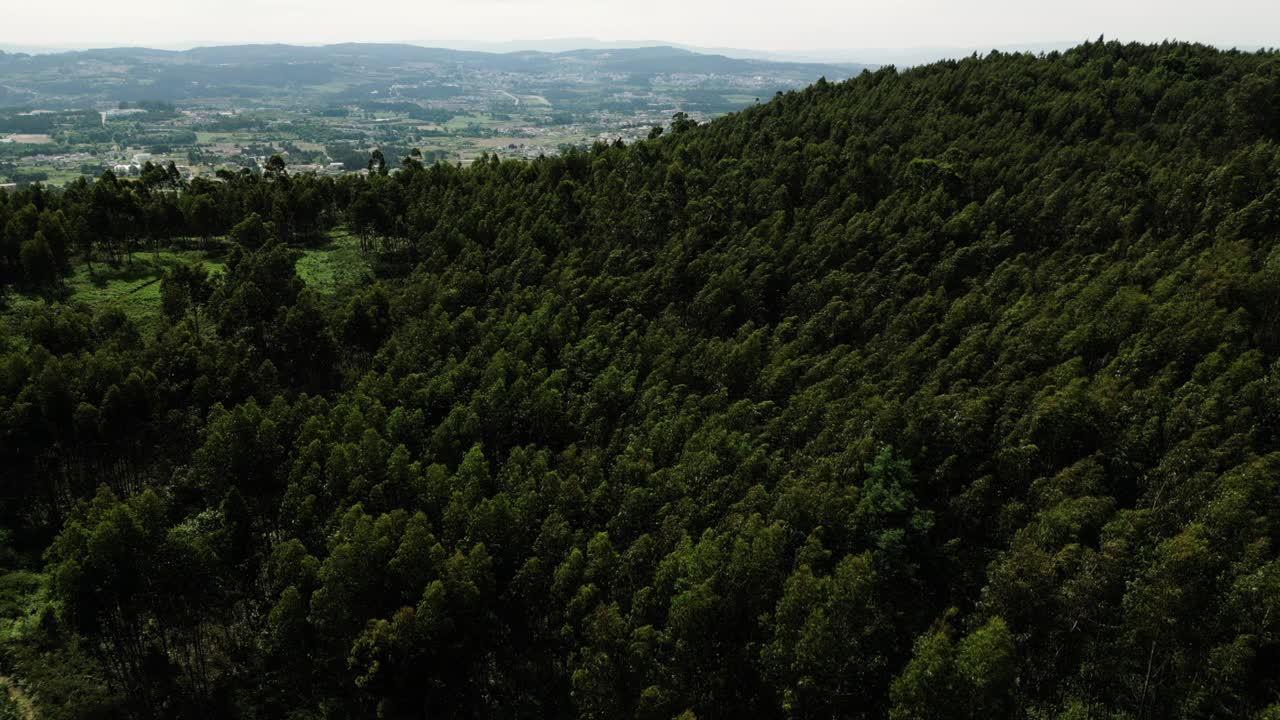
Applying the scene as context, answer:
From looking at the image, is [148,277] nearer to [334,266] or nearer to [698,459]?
[334,266]

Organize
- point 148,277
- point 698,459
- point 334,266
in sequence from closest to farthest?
point 698,459 < point 148,277 < point 334,266

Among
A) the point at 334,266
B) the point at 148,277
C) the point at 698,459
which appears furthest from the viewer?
the point at 334,266

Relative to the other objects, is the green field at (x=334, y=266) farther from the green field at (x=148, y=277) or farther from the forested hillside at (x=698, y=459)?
the forested hillside at (x=698, y=459)

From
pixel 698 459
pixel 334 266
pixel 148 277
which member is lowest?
pixel 698 459

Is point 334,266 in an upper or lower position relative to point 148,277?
upper

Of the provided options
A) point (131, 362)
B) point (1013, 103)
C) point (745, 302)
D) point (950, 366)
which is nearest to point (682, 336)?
point (745, 302)

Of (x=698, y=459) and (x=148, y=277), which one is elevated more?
(x=148, y=277)

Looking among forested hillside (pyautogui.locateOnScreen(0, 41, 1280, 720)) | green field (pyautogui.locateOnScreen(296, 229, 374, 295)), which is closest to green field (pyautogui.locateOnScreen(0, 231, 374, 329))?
green field (pyautogui.locateOnScreen(296, 229, 374, 295))

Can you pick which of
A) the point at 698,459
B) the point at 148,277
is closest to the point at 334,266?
the point at 148,277

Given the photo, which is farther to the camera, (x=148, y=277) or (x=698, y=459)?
(x=148, y=277)

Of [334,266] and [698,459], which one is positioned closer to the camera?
[698,459]
